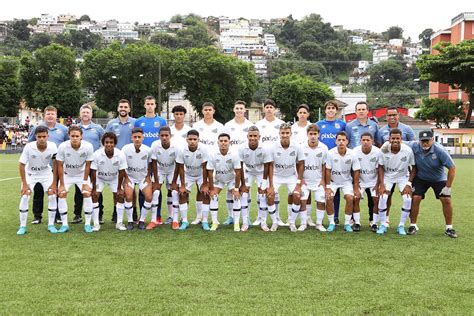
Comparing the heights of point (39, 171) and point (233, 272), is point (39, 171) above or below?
above

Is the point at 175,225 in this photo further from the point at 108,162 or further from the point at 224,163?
the point at 108,162

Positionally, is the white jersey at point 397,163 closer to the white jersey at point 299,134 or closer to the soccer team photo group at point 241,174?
the soccer team photo group at point 241,174

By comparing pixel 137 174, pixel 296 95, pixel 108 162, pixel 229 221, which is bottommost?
pixel 229 221

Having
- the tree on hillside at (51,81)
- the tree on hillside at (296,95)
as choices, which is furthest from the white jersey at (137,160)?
the tree on hillside at (296,95)

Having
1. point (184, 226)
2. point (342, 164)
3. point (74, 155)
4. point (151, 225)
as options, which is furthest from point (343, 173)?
point (74, 155)

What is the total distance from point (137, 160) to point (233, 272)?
10.8 feet

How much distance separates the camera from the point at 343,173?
8.27 meters

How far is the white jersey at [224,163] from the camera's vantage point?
8.24 m

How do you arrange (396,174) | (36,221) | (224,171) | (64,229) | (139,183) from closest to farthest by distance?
(64,229) < (396,174) < (224,171) < (139,183) < (36,221)

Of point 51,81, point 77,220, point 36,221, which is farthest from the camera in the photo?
point 51,81

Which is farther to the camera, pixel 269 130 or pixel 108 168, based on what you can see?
pixel 269 130

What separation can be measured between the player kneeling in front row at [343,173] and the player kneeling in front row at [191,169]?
6.36 ft

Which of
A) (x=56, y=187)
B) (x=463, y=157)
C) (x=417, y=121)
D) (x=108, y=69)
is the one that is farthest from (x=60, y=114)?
(x=56, y=187)

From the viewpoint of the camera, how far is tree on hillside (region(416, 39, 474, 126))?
3831 centimetres
